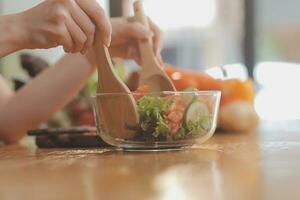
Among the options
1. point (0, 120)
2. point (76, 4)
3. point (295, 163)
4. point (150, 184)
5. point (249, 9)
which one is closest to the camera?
point (150, 184)

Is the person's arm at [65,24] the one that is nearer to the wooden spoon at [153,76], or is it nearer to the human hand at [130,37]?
the wooden spoon at [153,76]

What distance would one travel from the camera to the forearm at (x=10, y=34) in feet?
3.00

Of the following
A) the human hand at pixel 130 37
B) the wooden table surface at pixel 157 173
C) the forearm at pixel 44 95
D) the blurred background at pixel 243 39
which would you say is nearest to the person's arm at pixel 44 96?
the forearm at pixel 44 95

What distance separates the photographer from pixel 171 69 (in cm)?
140

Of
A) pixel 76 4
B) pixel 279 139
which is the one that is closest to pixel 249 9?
pixel 279 139

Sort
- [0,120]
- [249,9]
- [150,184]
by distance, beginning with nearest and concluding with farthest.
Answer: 1. [150,184]
2. [0,120]
3. [249,9]

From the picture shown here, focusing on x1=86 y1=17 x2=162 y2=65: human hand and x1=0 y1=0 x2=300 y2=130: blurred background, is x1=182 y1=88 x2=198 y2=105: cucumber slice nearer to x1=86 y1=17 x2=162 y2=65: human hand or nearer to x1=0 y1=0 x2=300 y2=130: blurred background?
x1=86 y1=17 x2=162 y2=65: human hand

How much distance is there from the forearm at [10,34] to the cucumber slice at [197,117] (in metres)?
0.29

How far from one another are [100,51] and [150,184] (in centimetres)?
36

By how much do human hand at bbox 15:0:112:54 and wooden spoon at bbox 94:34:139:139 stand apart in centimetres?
2

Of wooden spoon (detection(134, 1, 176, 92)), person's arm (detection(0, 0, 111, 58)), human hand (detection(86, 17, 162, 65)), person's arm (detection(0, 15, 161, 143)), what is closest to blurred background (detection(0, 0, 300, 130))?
person's arm (detection(0, 15, 161, 143))

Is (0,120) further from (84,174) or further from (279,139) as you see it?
(84,174)

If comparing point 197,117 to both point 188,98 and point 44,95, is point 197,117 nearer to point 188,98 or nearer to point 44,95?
point 188,98

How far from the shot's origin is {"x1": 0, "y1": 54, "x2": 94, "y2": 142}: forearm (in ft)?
4.41
